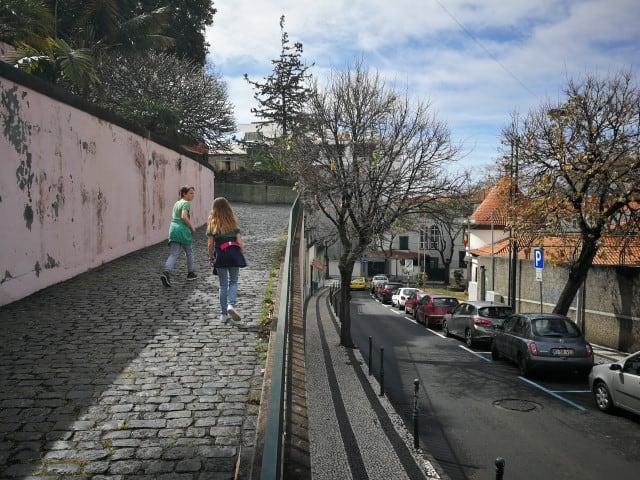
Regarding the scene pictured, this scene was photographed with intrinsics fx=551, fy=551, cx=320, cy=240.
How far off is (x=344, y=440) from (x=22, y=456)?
5.38m

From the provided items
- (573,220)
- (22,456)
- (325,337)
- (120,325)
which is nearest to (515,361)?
(573,220)

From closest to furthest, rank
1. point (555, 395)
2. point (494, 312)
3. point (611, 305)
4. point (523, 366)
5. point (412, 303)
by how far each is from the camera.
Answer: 1. point (555, 395)
2. point (523, 366)
3. point (611, 305)
4. point (494, 312)
5. point (412, 303)

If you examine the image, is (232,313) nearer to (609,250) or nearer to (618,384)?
(618,384)

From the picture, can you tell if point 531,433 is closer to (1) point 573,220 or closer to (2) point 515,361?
(2) point 515,361

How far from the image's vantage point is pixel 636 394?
28.9 ft

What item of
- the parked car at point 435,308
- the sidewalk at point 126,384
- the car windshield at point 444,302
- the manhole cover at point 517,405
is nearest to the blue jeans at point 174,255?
the sidewalk at point 126,384

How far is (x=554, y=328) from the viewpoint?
42.0ft

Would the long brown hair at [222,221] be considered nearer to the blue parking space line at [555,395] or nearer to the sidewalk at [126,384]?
the sidewalk at [126,384]

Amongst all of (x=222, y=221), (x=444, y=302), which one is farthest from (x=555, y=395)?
(x=444, y=302)

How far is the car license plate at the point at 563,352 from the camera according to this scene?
1232 centimetres

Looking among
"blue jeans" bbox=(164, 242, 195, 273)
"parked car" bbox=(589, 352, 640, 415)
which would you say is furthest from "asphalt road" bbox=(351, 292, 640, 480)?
"blue jeans" bbox=(164, 242, 195, 273)

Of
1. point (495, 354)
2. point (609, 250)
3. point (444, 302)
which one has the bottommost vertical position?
point (495, 354)

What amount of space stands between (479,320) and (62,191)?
1305 cm

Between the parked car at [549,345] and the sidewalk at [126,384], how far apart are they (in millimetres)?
6937
